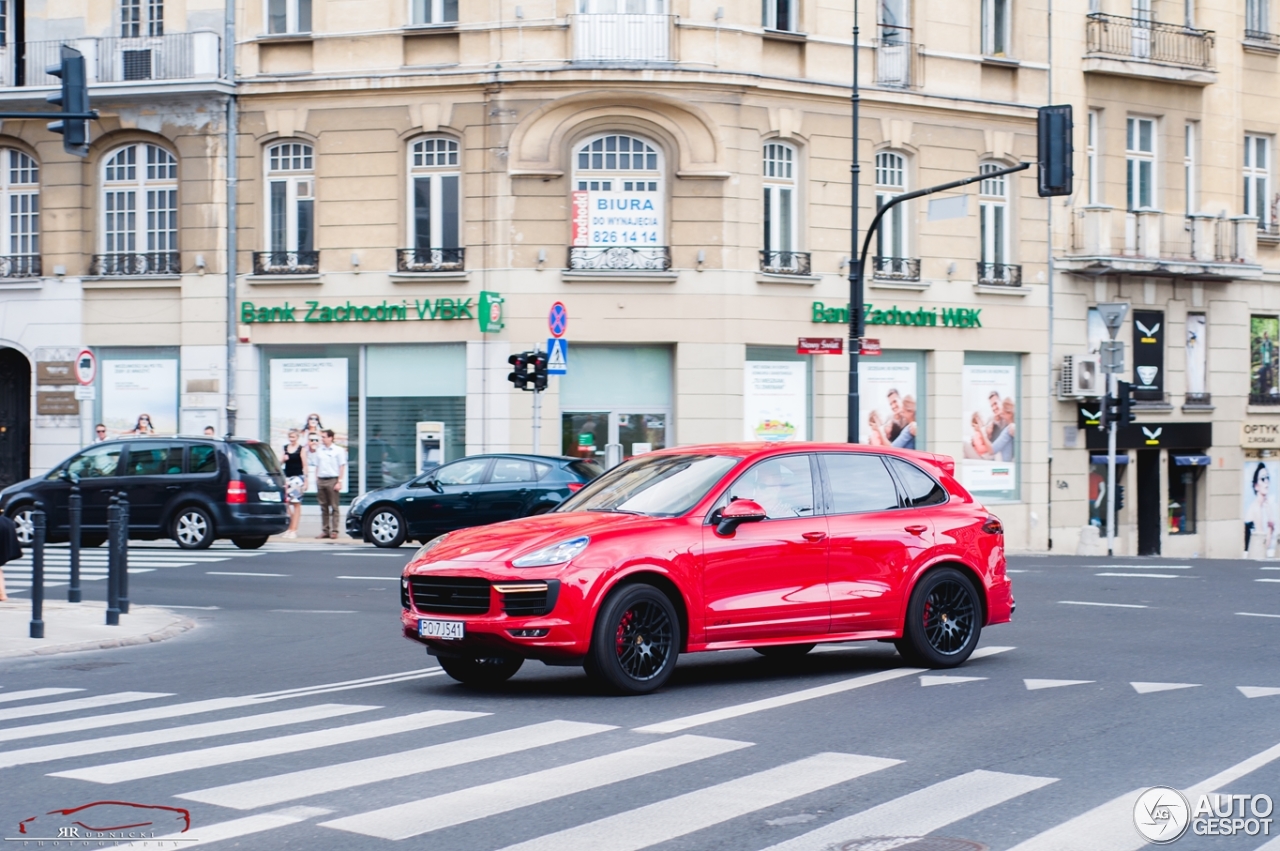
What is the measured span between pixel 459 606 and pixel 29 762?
2.89 meters

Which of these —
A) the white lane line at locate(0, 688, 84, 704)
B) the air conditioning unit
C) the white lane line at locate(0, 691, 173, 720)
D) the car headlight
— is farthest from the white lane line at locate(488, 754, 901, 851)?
the air conditioning unit

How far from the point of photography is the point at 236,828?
260 inches

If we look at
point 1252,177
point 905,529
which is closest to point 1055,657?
point 905,529

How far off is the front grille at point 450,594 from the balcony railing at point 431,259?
21.3 m

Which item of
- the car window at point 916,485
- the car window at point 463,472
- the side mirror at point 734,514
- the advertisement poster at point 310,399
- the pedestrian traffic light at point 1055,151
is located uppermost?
the pedestrian traffic light at point 1055,151

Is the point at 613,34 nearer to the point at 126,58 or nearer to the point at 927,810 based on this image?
the point at 126,58

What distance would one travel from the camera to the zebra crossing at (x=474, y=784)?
6.61 meters

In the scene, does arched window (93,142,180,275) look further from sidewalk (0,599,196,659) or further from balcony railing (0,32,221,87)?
sidewalk (0,599,196,659)

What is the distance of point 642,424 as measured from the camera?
104 feet

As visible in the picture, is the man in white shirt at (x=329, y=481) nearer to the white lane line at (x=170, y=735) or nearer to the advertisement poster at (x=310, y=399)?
the advertisement poster at (x=310, y=399)

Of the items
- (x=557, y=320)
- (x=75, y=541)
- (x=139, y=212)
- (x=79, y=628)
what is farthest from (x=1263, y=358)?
(x=79, y=628)

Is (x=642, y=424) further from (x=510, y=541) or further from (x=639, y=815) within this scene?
(x=639, y=815)

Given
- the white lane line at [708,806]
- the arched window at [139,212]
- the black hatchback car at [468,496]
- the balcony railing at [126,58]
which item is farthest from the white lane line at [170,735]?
the balcony railing at [126,58]

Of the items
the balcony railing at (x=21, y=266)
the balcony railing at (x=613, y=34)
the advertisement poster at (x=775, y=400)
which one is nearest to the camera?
the balcony railing at (x=613, y=34)
